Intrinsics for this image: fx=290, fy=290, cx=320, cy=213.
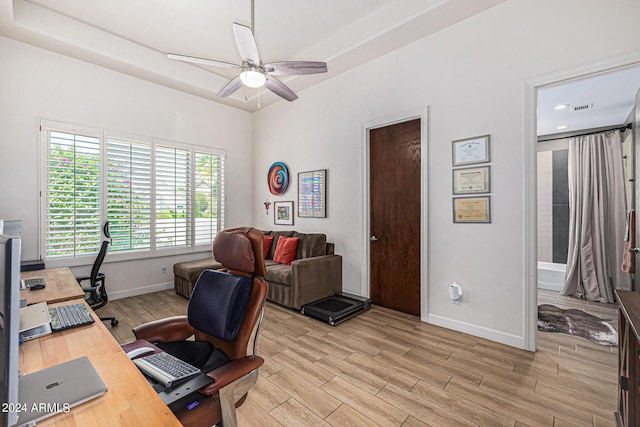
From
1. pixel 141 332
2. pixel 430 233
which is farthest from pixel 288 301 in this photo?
pixel 141 332

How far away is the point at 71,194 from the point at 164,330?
3224 millimetres

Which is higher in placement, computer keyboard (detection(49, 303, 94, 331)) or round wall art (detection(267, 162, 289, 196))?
round wall art (detection(267, 162, 289, 196))

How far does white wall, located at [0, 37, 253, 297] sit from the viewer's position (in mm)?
3391

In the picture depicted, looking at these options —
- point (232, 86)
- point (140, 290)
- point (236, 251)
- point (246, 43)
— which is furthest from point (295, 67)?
point (140, 290)

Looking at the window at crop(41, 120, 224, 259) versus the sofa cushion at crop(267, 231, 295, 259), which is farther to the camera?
the sofa cushion at crop(267, 231, 295, 259)

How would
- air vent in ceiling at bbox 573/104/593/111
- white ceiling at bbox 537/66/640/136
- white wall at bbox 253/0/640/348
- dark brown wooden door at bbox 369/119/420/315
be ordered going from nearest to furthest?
white wall at bbox 253/0/640/348 < white ceiling at bbox 537/66/640/136 < dark brown wooden door at bbox 369/119/420/315 < air vent in ceiling at bbox 573/104/593/111

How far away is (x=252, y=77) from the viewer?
2656 millimetres

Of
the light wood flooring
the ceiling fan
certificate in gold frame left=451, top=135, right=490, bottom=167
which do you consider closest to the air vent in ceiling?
certificate in gold frame left=451, top=135, right=490, bottom=167

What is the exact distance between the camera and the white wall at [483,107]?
2.49m

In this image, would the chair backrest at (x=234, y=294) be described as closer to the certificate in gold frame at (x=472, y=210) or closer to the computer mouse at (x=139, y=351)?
the computer mouse at (x=139, y=351)

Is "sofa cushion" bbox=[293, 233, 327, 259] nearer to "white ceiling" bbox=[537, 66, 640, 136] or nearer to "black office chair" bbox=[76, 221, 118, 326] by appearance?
"black office chair" bbox=[76, 221, 118, 326]

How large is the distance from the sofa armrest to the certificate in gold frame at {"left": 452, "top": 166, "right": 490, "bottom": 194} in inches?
73.3

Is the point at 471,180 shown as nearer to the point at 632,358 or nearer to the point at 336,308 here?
the point at 632,358

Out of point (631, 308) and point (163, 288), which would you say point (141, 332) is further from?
point (163, 288)
